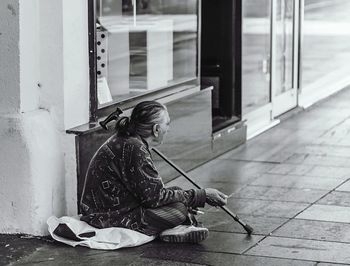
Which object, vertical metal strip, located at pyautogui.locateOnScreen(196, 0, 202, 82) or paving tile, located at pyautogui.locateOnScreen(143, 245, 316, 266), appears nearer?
paving tile, located at pyautogui.locateOnScreen(143, 245, 316, 266)

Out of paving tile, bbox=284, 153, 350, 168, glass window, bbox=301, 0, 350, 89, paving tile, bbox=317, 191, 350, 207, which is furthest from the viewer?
glass window, bbox=301, 0, 350, 89

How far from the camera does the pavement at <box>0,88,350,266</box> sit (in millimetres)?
6426

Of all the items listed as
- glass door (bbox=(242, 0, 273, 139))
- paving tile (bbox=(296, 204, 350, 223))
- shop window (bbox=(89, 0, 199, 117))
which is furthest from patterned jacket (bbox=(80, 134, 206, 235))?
glass door (bbox=(242, 0, 273, 139))

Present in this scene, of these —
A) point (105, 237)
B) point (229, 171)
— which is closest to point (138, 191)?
point (105, 237)

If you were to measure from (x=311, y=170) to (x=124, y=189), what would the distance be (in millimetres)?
3044

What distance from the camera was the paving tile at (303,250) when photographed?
640 cm

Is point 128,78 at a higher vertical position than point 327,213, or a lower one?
higher

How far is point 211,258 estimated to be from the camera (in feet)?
21.1

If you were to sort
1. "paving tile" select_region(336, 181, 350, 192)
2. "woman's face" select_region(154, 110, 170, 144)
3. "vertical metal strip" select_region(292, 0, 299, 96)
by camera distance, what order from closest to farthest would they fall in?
"woman's face" select_region(154, 110, 170, 144)
"paving tile" select_region(336, 181, 350, 192)
"vertical metal strip" select_region(292, 0, 299, 96)

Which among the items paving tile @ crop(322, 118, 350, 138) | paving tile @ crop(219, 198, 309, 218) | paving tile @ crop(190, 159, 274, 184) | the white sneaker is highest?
the white sneaker

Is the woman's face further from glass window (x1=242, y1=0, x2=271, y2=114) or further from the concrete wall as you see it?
glass window (x1=242, y1=0, x2=271, y2=114)

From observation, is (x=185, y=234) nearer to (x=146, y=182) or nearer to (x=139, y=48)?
(x=146, y=182)

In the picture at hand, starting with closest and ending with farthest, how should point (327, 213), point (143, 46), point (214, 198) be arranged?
point (214, 198), point (327, 213), point (143, 46)

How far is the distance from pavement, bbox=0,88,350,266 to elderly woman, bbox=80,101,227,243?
15 centimetres
